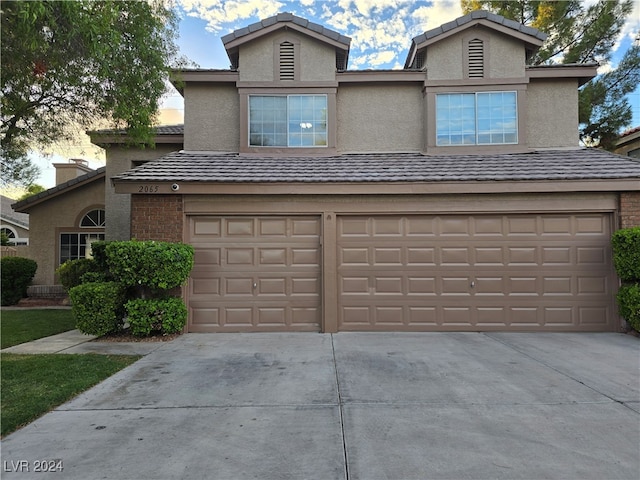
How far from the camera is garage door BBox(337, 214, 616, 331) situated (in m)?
7.68

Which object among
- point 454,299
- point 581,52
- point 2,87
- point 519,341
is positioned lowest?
point 519,341

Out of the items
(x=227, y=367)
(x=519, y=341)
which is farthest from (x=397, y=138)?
(x=227, y=367)

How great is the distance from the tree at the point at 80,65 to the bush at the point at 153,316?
330 centimetres

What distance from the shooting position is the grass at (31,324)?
23.5 feet

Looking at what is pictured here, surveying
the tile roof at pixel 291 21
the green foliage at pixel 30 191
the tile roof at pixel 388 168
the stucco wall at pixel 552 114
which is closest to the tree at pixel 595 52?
the stucco wall at pixel 552 114

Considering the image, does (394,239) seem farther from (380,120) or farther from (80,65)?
(80,65)

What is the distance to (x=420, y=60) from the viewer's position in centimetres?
997

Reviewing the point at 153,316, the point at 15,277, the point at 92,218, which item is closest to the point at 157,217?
the point at 153,316

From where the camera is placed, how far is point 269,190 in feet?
25.3

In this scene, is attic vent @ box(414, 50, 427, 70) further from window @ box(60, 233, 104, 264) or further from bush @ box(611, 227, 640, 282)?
window @ box(60, 233, 104, 264)

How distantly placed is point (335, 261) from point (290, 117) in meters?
4.25

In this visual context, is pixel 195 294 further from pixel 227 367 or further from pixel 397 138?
pixel 397 138

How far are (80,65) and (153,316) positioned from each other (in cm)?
452

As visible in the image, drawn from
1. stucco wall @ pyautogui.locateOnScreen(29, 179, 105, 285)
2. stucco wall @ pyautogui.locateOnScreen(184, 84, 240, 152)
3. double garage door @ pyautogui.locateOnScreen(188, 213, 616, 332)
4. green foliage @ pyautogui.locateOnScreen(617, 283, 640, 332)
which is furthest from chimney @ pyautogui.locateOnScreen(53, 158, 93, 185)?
green foliage @ pyautogui.locateOnScreen(617, 283, 640, 332)
